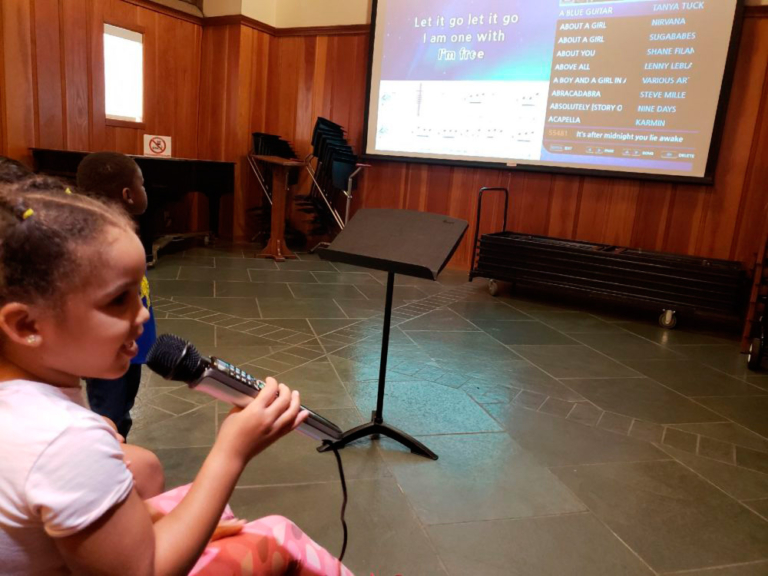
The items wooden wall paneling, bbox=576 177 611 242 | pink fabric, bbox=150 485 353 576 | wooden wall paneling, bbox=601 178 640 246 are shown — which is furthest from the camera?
wooden wall paneling, bbox=576 177 611 242

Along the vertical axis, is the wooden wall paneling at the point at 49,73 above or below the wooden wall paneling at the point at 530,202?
above

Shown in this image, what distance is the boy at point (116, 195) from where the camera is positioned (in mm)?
1528

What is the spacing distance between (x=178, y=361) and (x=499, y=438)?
1.62 m

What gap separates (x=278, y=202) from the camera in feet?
17.4

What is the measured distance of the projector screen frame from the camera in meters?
4.28

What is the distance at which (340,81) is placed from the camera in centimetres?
602

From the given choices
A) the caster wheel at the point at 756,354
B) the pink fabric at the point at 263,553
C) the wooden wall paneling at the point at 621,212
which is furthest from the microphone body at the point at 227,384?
the wooden wall paneling at the point at 621,212

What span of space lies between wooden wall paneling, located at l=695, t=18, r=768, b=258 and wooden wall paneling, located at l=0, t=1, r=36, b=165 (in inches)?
219

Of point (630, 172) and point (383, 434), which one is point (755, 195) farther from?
point (383, 434)

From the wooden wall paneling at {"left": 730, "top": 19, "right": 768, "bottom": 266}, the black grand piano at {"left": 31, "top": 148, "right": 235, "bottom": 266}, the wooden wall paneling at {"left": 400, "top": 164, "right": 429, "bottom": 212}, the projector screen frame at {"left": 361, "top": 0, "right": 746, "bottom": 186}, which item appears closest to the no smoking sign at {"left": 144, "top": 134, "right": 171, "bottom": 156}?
the black grand piano at {"left": 31, "top": 148, "right": 235, "bottom": 266}

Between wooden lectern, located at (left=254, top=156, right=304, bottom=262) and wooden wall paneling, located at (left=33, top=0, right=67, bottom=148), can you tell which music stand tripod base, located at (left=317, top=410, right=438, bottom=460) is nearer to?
wooden lectern, located at (left=254, top=156, right=304, bottom=262)

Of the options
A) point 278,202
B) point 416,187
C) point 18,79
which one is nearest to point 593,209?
point 416,187

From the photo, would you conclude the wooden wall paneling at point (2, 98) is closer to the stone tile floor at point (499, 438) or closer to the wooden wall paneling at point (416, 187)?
the stone tile floor at point (499, 438)

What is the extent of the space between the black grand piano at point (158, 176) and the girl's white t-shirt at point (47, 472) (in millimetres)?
4048
